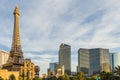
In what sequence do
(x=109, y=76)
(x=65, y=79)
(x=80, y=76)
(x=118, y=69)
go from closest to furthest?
(x=118, y=69) < (x=109, y=76) < (x=80, y=76) < (x=65, y=79)

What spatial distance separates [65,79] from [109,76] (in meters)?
55.7

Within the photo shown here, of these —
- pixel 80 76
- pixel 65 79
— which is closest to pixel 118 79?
pixel 80 76

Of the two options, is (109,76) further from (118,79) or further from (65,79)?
(65,79)

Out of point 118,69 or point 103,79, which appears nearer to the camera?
point 118,69

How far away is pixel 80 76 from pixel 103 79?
36029 millimetres

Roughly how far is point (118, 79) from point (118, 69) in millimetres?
10264

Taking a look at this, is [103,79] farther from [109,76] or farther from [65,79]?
[65,79]

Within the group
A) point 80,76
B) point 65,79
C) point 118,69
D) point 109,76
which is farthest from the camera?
point 65,79

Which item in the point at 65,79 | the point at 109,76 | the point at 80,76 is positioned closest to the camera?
the point at 109,76

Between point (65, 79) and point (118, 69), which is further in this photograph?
point (65, 79)

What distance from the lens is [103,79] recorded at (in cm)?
15188

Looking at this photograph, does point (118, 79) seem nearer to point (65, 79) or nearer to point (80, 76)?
point (80, 76)

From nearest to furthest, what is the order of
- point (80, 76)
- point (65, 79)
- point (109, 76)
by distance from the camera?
point (109, 76), point (80, 76), point (65, 79)

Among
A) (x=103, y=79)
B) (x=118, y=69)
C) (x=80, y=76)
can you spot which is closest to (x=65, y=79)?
(x=80, y=76)
